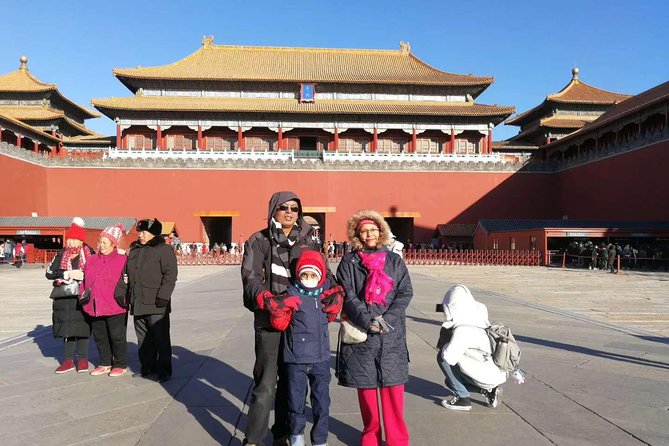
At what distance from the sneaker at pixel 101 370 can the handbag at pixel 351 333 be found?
2741 millimetres

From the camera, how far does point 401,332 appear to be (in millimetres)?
2840

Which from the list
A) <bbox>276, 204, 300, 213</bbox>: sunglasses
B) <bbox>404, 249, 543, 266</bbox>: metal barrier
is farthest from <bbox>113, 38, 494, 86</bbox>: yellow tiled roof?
<bbox>276, 204, 300, 213</bbox>: sunglasses

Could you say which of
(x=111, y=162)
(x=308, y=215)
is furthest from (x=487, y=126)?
(x=111, y=162)

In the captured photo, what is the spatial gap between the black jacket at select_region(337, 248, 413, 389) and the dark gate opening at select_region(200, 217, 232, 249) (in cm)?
2558

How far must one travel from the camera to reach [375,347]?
2.77 m

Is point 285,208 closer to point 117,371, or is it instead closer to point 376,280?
point 376,280

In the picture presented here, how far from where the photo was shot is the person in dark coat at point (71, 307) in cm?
443

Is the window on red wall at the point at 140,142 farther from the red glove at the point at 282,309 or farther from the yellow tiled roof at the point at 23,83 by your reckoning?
the red glove at the point at 282,309

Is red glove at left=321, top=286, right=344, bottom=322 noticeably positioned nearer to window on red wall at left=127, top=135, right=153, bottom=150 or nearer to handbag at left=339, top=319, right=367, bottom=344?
handbag at left=339, top=319, right=367, bottom=344

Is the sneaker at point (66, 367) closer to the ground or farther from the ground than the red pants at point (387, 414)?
closer to the ground

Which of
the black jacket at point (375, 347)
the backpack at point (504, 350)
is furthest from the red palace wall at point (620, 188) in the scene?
the black jacket at point (375, 347)

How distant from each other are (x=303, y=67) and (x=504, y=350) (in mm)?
30481

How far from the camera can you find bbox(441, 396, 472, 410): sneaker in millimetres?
3487

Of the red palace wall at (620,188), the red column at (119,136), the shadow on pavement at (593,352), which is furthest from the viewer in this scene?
the red column at (119,136)
